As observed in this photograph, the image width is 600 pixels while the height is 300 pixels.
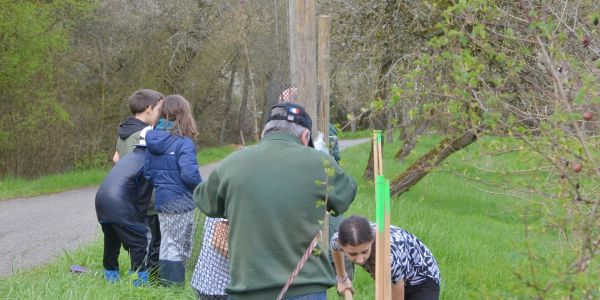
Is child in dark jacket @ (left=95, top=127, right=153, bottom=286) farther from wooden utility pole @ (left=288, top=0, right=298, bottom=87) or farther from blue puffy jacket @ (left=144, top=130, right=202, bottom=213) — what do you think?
wooden utility pole @ (left=288, top=0, right=298, bottom=87)

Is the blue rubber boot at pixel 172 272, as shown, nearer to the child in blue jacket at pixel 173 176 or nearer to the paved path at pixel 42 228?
the child in blue jacket at pixel 173 176

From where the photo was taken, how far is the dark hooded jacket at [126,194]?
621cm

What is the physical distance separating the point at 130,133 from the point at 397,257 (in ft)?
9.39

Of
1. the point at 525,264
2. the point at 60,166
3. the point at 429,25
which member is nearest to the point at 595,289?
the point at 525,264

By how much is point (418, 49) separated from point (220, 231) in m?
6.95

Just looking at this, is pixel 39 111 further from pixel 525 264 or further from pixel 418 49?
pixel 525 264

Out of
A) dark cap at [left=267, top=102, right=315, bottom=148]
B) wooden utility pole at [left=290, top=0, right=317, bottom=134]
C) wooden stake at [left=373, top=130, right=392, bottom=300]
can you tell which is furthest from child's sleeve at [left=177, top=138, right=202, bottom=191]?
wooden stake at [left=373, top=130, right=392, bottom=300]

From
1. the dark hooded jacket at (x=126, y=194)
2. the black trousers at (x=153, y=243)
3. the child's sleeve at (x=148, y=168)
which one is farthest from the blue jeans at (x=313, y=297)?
the black trousers at (x=153, y=243)

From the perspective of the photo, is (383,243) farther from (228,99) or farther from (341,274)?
(228,99)

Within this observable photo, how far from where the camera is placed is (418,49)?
10.8 m

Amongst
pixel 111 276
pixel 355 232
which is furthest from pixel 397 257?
pixel 111 276

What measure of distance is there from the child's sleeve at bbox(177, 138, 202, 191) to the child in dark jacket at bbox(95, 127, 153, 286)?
0.57 meters

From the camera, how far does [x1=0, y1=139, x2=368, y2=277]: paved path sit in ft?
28.8

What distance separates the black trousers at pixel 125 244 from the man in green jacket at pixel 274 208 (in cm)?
280
